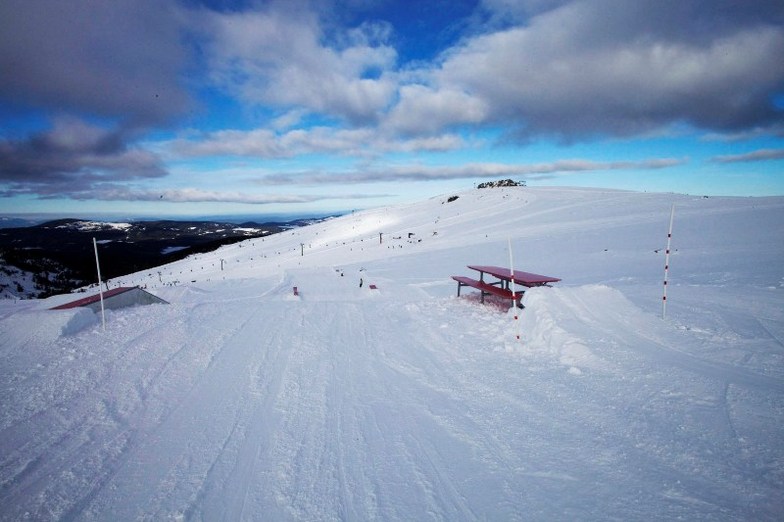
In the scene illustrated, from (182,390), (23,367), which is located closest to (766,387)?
(182,390)

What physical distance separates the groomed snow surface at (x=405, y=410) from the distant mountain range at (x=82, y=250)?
5.17 metres

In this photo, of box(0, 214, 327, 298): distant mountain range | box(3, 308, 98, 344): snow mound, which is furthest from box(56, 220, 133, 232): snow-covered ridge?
box(3, 308, 98, 344): snow mound

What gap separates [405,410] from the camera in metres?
4.70

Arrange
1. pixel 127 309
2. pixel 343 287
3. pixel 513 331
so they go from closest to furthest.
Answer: pixel 513 331 < pixel 127 309 < pixel 343 287

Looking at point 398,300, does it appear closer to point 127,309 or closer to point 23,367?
point 127,309

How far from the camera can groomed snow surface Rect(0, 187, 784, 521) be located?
323 cm

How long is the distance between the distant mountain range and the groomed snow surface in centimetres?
517

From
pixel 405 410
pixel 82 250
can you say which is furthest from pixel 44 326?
pixel 82 250

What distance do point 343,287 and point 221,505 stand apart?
11489mm

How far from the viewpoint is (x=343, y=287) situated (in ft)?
48.0

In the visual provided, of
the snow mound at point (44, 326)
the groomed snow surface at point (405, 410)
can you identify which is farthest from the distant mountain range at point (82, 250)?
the groomed snow surface at point (405, 410)

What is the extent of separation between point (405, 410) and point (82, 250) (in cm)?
13956

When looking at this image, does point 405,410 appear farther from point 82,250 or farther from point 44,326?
point 82,250

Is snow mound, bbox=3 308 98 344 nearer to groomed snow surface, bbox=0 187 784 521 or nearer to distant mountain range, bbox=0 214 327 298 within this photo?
groomed snow surface, bbox=0 187 784 521
